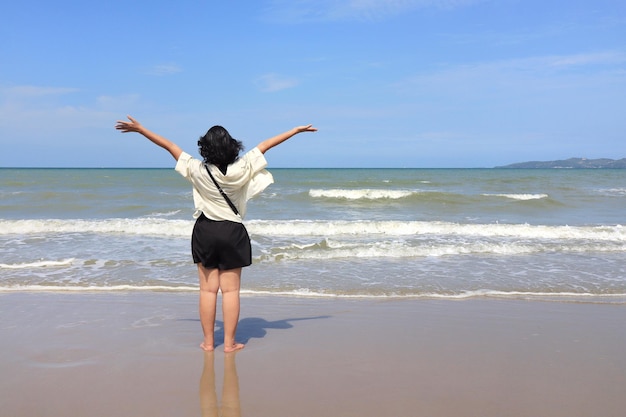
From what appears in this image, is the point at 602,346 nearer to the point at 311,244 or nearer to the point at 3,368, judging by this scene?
the point at 3,368

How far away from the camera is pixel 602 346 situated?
4.55 m

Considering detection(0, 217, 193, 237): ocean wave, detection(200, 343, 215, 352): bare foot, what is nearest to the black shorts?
detection(200, 343, 215, 352): bare foot

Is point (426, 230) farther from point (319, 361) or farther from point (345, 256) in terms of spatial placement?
point (319, 361)

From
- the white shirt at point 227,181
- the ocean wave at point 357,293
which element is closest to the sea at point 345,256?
the ocean wave at point 357,293

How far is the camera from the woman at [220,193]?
3883mm

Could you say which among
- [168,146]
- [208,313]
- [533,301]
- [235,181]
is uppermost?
[168,146]

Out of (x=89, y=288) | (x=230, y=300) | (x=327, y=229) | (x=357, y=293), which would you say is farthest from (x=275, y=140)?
(x=327, y=229)

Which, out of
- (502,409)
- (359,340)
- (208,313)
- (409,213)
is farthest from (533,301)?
(409,213)

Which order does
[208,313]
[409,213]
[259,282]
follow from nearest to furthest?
[208,313] < [259,282] < [409,213]

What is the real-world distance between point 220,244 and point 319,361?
1.20 meters

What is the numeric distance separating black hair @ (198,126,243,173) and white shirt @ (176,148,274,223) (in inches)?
2.3

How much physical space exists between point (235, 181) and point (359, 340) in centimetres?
183

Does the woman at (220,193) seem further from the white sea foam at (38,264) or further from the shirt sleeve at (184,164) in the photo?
the white sea foam at (38,264)

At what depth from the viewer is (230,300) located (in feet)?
13.9
